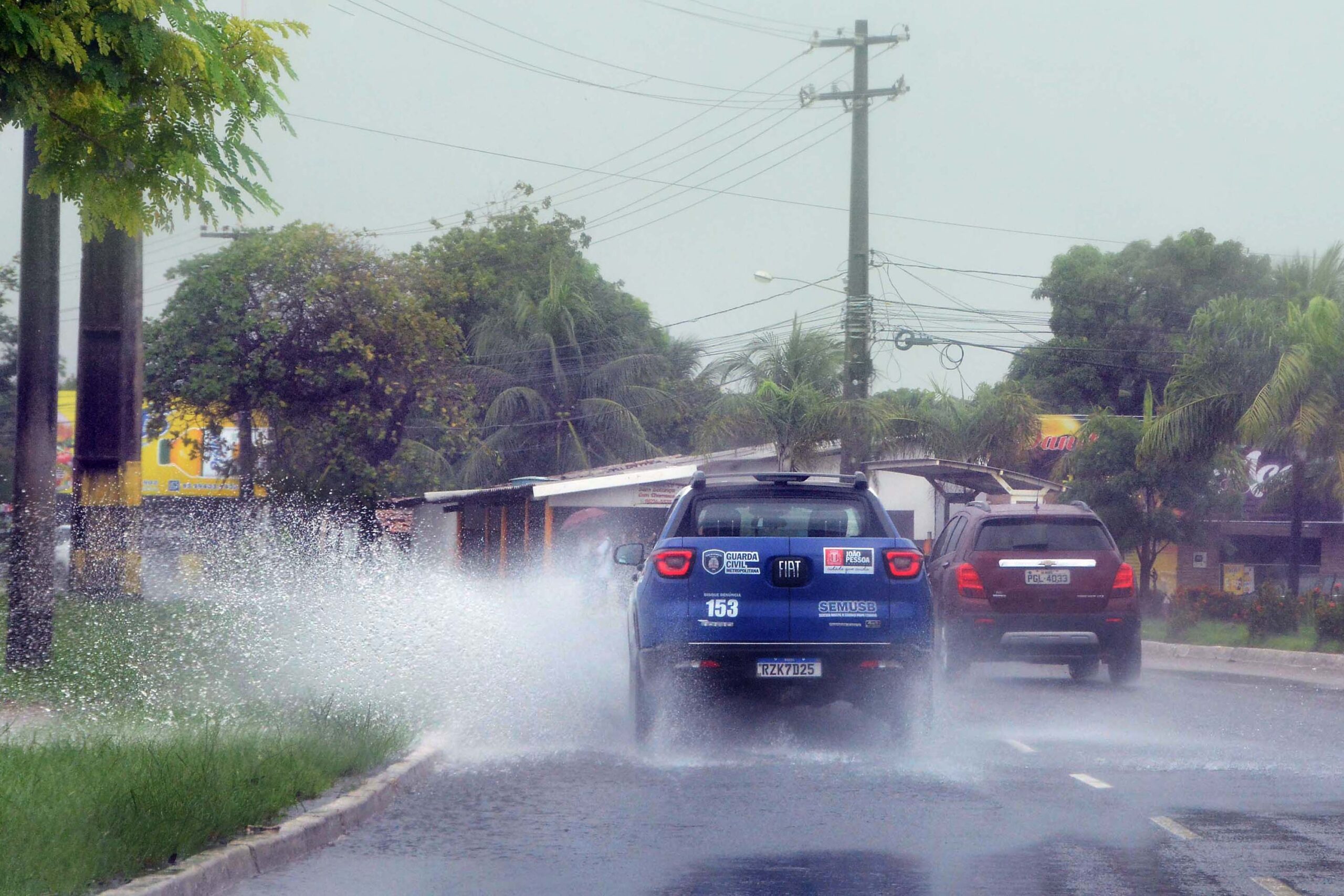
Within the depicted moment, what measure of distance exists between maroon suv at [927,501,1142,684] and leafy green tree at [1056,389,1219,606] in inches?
584

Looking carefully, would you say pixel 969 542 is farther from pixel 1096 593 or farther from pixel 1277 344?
pixel 1277 344

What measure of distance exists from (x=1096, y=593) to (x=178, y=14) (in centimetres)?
1183

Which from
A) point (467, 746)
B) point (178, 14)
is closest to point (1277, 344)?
point (467, 746)

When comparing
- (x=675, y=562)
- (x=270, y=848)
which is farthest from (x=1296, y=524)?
(x=270, y=848)

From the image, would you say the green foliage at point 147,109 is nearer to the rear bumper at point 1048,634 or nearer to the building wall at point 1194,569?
the rear bumper at point 1048,634

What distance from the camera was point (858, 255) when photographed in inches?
1120

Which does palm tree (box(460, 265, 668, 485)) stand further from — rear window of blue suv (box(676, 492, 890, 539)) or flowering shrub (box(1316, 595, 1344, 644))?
rear window of blue suv (box(676, 492, 890, 539))

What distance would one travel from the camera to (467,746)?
38.0 ft

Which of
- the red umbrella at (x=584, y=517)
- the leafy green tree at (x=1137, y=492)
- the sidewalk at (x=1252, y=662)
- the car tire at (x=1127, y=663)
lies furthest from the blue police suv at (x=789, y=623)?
the red umbrella at (x=584, y=517)

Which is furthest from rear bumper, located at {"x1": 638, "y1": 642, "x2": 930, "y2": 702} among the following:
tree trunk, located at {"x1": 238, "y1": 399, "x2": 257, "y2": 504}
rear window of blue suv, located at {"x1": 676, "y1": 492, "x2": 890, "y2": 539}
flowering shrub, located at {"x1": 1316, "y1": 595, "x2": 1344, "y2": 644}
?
tree trunk, located at {"x1": 238, "y1": 399, "x2": 257, "y2": 504}

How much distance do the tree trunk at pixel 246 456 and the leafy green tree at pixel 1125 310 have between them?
88.2 ft

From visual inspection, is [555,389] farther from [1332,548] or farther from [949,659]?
[949,659]

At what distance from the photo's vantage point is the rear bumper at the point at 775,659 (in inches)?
426

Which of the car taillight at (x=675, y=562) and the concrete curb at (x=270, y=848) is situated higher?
the car taillight at (x=675, y=562)
